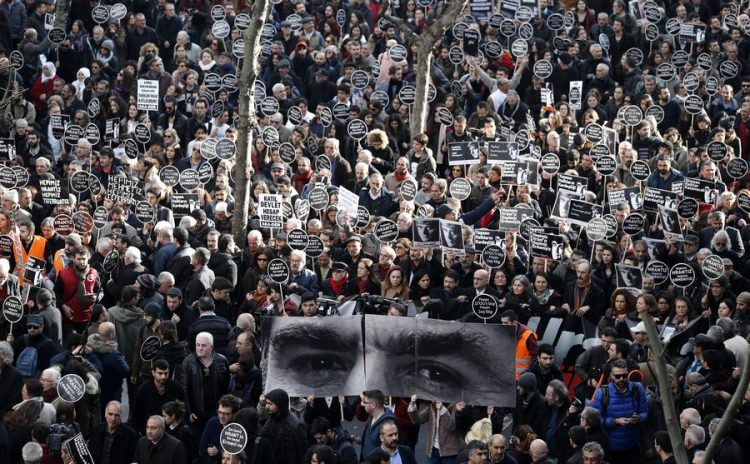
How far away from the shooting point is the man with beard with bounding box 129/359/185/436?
14.7 m

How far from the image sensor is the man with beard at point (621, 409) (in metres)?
14.4

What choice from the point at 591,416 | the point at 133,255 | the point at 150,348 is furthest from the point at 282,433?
the point at 133,255

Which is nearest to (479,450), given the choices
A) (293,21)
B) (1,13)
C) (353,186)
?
(353,186)

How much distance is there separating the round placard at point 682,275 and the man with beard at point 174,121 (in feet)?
31.8

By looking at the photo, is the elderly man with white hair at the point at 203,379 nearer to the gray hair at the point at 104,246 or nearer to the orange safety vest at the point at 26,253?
the orange safety vest at the point at 26,253

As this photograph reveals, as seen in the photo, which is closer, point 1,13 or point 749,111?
point 749,111

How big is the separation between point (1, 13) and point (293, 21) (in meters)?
5.39

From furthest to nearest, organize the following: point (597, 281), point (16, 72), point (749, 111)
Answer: point (16, 72) → point (749, 111) → point (597, 281)

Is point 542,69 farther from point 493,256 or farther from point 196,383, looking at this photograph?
point 196,383

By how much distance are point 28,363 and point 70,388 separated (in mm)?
1735

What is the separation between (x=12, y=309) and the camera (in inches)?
632

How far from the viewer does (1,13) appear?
93.2 ft

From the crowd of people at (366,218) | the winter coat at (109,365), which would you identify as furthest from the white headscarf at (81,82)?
the winter coat at (109,365)

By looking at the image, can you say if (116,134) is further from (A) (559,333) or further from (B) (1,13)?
(A) (559,333)
